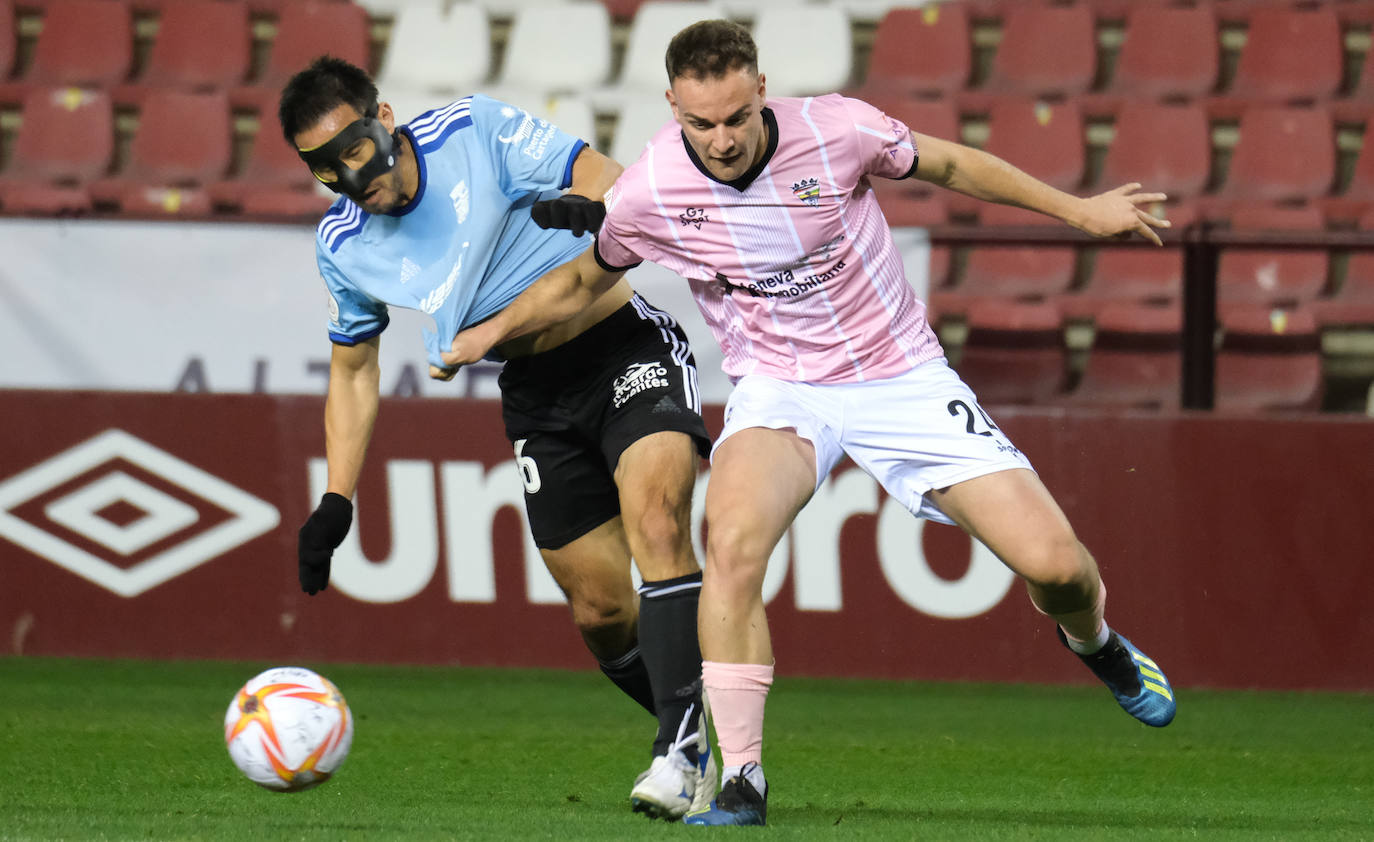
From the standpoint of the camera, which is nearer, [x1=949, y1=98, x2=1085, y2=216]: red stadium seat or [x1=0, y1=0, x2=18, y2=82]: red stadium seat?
[x1=949, y1=98, x2=1085, y2=216]: red stadium seat

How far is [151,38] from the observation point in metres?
11.8

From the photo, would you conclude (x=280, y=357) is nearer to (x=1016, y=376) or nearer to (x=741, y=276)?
(x=1016, y=376)

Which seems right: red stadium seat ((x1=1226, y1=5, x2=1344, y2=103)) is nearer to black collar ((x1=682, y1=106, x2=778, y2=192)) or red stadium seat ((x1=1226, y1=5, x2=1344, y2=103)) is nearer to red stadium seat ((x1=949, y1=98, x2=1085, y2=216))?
red stadium seat ((x1=949, y1=98, x2=1085, y2=216))

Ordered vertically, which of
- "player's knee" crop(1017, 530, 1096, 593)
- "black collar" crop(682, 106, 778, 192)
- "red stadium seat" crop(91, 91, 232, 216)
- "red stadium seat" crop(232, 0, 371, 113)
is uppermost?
"red stadium seat" crop(232, 0, 371, 113)

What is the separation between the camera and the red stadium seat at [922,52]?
35.9 ft

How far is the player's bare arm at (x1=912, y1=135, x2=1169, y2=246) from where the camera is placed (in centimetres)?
457

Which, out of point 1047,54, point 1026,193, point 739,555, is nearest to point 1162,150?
point 1047,54

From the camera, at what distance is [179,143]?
36.0 ft

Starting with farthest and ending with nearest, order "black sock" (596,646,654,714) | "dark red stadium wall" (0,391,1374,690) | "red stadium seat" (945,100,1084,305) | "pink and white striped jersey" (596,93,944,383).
Answer: "red stadium seat" (945,100,1084,305) → "dark red stadium wall" (0,391,1374,690) → "black sock" (596,646,654,714) → "pink and white striped jersey" (596,93,944,383)

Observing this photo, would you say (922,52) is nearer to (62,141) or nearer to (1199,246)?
(1199,246)

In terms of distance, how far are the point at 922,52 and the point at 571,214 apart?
265 inches

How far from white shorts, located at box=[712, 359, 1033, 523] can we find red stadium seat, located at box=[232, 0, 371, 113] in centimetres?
726

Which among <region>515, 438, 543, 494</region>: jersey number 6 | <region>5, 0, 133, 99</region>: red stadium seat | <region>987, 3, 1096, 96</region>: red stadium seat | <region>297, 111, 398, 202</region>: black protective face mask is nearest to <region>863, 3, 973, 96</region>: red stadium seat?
<region>987, 3, 1096, 96</region>: red stadium seat

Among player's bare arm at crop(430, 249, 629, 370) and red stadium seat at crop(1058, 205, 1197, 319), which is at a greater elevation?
player's bare arm at crop(430, 249, 629, 370)
